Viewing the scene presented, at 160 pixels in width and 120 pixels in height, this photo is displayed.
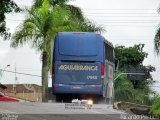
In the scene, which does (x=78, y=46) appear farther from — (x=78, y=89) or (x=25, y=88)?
(x=25, y=88)

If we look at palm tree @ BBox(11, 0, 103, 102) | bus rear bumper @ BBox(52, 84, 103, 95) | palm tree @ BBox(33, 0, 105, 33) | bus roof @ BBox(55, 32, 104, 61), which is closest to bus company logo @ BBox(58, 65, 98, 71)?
bus roof @ BBox(55, 32, 104, 61)

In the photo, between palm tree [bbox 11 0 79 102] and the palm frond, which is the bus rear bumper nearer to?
the palm frond

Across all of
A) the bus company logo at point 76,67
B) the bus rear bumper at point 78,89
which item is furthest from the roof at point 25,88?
the bus company logo at point 76,67

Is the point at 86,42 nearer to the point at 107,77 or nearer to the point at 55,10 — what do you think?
the point at 107,77

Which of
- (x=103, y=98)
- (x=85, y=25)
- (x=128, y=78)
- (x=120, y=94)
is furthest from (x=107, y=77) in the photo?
(x=128, y=78)

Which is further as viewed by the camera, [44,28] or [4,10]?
[44,28]

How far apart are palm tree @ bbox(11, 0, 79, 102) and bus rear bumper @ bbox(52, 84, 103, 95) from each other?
26.5 ft

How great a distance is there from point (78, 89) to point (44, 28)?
10.6 metres

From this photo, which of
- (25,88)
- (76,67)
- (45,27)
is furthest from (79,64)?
(25,88)

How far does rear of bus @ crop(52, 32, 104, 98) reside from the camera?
27.2 metres

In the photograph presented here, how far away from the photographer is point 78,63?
90.2 feet

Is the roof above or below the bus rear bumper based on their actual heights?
above

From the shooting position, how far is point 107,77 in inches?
1162

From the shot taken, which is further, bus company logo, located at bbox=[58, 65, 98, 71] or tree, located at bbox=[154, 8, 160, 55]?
bus company logo, located at bbox=[58, 65, 98, 71]
